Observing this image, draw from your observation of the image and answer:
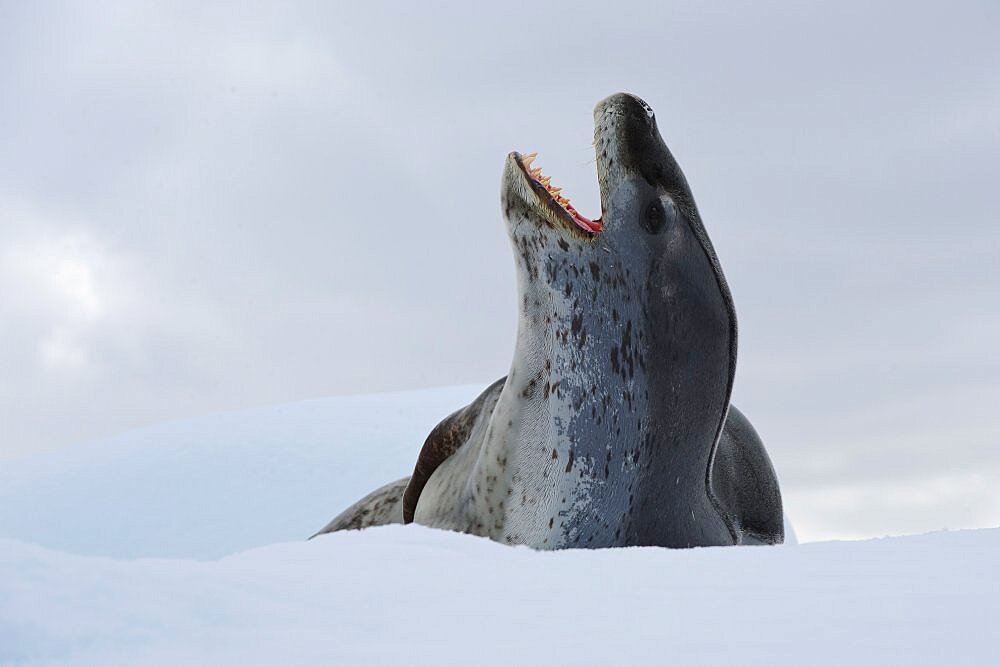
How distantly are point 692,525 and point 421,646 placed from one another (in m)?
2.87

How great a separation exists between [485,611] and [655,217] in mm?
2605

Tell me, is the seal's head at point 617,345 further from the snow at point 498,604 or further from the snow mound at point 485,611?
the snow mound at point 485,611

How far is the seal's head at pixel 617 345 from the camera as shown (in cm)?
398

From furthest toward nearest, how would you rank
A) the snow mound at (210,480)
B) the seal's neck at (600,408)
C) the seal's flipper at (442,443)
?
1. the snow mound at (210,480)
2. the seal's flipper at (442,443)
3. the seal's neck at (600,408)

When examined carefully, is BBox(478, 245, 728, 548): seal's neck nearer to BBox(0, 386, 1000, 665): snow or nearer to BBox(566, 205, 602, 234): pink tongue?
BBox(566, 205, 602, 234): pink tongue

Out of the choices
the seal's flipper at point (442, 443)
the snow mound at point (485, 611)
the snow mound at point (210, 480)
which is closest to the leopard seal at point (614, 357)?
the seal's flipper at point (442, 443)

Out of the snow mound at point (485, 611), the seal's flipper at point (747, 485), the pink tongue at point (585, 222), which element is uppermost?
the pink tongue at point (585, 222)

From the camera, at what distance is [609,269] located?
3979 mm

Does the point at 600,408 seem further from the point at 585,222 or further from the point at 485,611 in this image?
the point at 485,611

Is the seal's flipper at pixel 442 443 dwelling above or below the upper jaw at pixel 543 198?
below

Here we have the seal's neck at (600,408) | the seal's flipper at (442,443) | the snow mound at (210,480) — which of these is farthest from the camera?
the snow mound at (210,480)

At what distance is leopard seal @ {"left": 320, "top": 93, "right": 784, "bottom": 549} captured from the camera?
13.1 feet

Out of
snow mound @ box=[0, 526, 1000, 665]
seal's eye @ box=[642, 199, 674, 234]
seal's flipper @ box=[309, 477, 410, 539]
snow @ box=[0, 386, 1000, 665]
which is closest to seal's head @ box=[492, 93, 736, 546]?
seal's eye @ box=[642, 199, 674, 234]

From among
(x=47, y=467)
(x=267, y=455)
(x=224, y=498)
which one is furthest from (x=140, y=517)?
(x=47, y=467)
